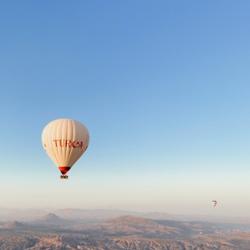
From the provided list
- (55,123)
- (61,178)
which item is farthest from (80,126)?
(61,178)

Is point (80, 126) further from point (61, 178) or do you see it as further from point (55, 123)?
point (61, 178)

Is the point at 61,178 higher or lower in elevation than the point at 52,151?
lower

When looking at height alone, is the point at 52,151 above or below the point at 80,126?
below

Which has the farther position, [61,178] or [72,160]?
[72,160]

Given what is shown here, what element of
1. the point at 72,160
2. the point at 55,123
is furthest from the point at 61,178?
the point at 55,123

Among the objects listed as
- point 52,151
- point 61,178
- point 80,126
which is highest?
point 80,126

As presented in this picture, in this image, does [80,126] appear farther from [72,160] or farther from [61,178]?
[61,178]
